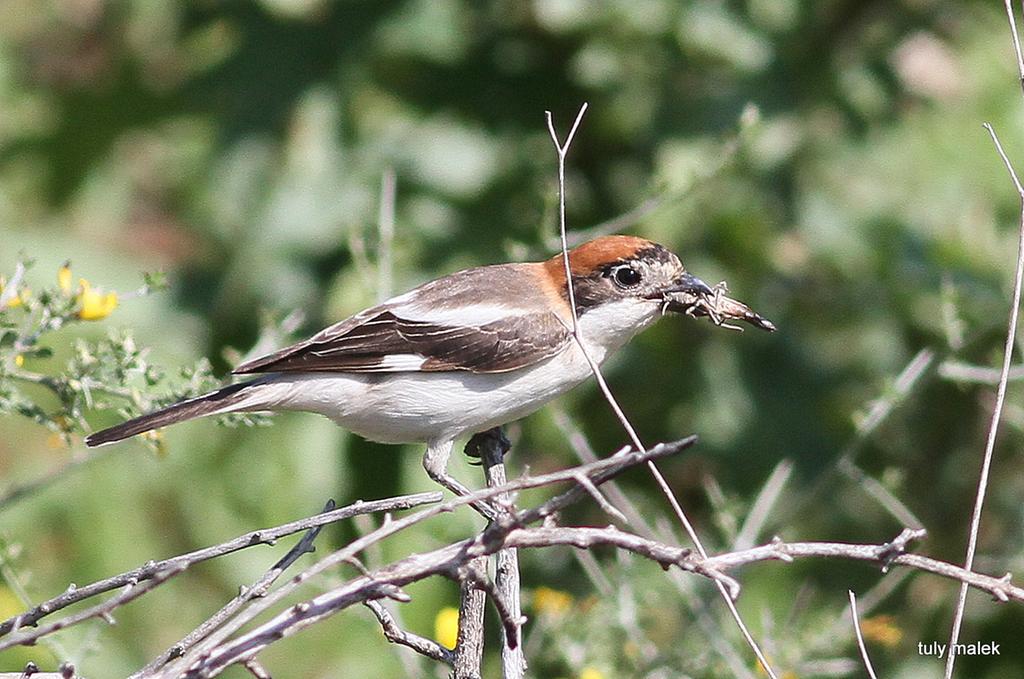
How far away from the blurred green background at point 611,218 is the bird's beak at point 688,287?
1.60m

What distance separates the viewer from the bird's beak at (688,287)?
3504mm

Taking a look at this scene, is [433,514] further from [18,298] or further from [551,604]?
[551,604]

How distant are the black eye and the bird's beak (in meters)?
0.10

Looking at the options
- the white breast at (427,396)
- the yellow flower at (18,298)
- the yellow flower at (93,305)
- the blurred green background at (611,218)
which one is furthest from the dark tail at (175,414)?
the blurred green background at (611,218)

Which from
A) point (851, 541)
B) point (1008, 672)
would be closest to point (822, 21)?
point (851, 541)

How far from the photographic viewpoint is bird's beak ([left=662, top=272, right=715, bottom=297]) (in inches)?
138

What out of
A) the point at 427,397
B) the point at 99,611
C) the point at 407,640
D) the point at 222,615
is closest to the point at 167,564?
the point at 222,615

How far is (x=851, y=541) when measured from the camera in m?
5.34

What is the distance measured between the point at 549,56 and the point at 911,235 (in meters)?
1.76

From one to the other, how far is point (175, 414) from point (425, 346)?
0.81 metres

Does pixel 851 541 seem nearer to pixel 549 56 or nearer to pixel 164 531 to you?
pixel 549 56

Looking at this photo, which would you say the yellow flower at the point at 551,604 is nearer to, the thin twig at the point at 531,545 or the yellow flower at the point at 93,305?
the yellow flower at the point at 93,305

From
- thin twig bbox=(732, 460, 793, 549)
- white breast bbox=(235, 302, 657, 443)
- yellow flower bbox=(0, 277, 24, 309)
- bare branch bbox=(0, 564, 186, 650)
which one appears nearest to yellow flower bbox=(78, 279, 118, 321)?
yellow flower bbox=(0, 277, 24, 309)

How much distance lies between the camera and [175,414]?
10.1 feet
